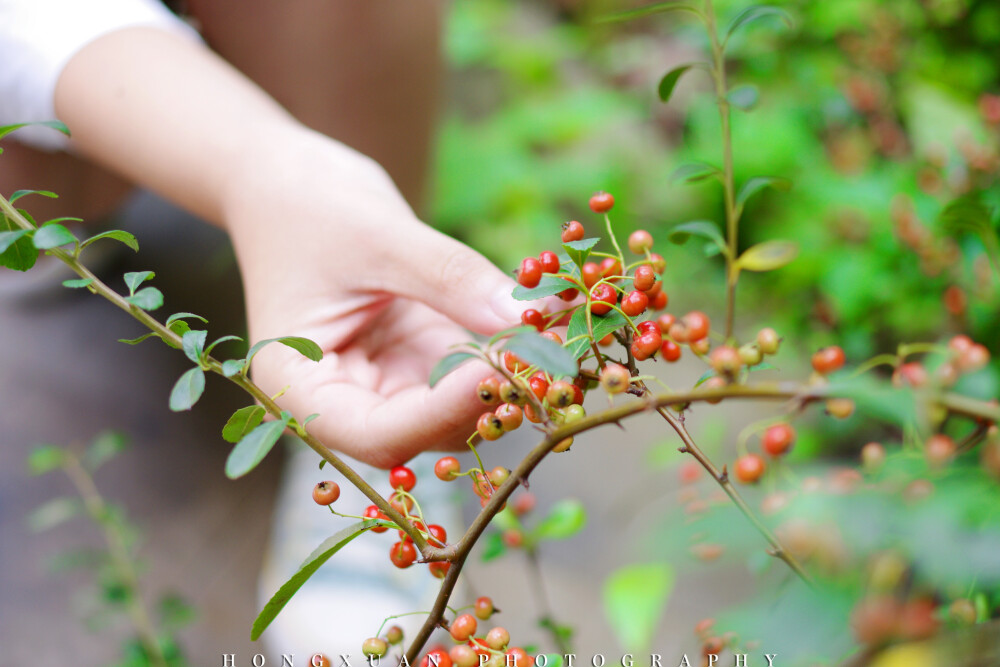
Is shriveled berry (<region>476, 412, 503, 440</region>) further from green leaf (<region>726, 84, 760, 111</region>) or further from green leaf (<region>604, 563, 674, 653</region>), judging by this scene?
green leaf (<region>604, 563, 674, 653</region>)

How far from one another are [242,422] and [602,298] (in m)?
0.23

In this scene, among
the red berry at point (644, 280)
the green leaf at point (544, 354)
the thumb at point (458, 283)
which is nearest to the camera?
the green leaf at point (544, 354)

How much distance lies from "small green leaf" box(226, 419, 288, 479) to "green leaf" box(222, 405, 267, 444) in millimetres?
63

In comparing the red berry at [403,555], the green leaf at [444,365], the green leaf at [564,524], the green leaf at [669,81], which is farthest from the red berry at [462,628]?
the green leaf at [669,81]

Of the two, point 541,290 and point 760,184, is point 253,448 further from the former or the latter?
point 760,184

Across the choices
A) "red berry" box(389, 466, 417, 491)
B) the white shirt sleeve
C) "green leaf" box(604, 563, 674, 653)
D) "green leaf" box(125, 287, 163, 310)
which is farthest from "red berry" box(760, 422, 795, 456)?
the white shirt sleeve

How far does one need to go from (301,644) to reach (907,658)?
39.9 inches

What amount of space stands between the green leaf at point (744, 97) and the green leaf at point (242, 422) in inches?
15.1

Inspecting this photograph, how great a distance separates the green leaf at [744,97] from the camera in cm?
51

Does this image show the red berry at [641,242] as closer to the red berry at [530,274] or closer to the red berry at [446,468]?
the red berry at [530,274]

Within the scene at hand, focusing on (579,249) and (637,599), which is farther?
(637,599)

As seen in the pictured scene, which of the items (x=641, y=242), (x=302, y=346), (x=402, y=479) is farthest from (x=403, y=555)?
(x=641, y=242)

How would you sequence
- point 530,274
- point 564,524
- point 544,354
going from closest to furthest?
point 544,354
point 530,274
point 564,524

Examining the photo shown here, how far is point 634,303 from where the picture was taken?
1.37 feet
